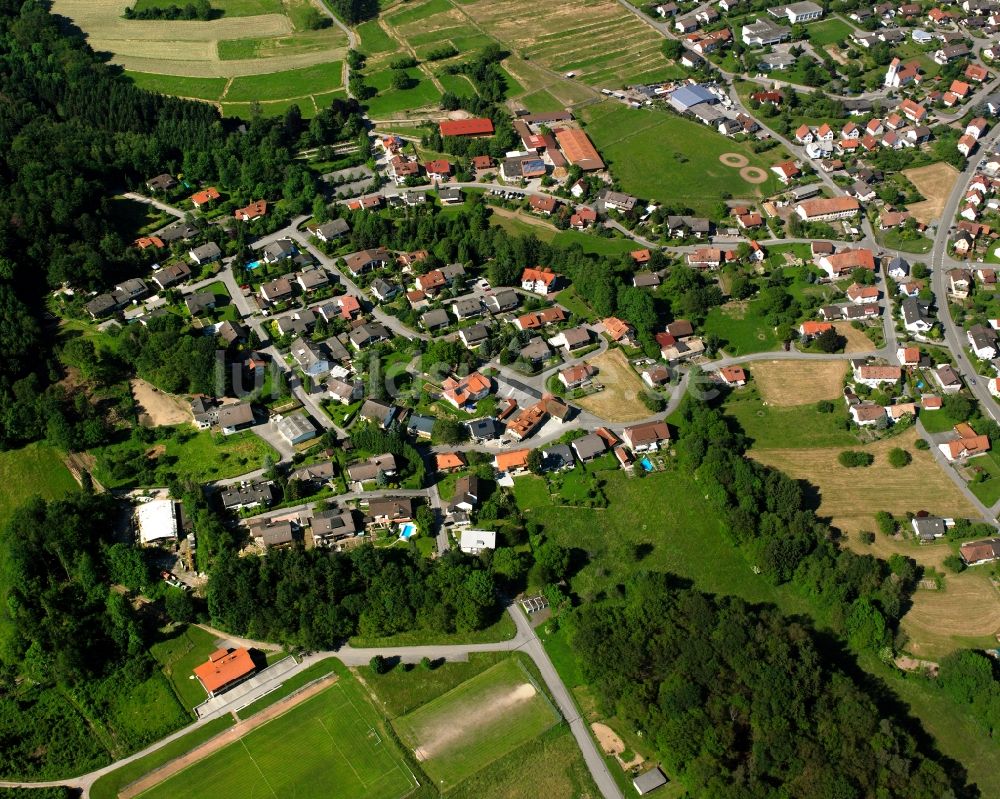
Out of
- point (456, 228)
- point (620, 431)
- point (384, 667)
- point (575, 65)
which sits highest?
point (575, 65)

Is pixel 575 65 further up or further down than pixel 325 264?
further up

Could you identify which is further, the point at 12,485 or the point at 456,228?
the point at 456,228

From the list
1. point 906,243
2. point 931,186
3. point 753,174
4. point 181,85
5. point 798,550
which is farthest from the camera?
point 181,85

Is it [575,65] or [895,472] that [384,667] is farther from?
[575,65]

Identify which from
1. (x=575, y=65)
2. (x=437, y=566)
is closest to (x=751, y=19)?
(x=575, y=65)

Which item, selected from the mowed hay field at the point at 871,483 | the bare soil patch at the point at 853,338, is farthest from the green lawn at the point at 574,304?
the bare soil patch at the point at 853,338

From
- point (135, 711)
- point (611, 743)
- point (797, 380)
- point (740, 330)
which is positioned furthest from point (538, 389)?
point (135, 711)

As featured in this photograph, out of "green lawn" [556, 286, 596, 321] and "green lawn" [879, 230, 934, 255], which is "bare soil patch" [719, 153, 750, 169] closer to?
"green lawn" [879, 230, 934, 255]

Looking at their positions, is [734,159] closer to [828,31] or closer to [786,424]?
[828,31]
